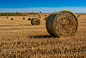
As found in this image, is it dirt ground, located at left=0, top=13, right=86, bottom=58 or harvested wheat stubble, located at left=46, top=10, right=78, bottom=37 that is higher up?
harvested wheat stubble, located at left=46, top=10, right=78, bottom=37

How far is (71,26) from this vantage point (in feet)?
26.7

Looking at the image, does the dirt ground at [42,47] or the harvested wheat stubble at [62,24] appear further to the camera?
the harvested wheat stubble at [62,24]

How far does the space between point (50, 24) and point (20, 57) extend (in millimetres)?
3933

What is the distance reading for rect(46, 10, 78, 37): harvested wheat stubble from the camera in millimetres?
7770

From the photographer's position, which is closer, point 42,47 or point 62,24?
point 42,47

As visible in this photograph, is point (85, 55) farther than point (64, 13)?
No

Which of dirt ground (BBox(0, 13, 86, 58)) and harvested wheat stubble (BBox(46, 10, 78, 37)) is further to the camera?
harvested wheat stubble (BBox(46, 10, 78, 37))

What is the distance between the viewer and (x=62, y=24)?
7934 millimetres

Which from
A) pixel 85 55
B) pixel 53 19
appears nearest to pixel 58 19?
pixel 53 19

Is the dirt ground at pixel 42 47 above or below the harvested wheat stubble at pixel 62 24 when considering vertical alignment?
below

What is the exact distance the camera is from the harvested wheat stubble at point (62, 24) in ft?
25.5

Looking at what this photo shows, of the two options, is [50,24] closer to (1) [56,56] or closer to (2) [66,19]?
(2) [66,19]

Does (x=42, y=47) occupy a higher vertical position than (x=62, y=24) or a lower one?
lower

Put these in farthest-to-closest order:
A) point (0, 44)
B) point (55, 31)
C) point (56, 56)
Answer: point (55, 31) < point (0, 44) < point (56, 56)
